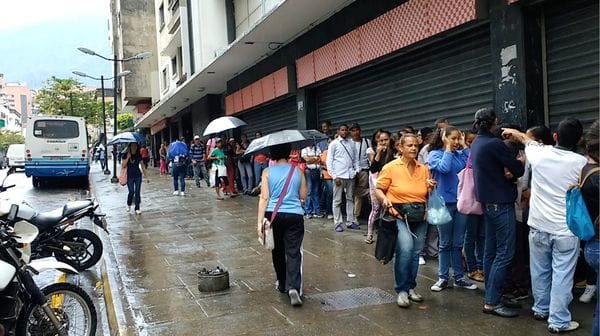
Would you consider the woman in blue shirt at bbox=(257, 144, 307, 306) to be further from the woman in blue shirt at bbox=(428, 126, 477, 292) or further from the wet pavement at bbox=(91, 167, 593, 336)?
the woman in blue shirt at bbox=(428, 126, 477, 292)

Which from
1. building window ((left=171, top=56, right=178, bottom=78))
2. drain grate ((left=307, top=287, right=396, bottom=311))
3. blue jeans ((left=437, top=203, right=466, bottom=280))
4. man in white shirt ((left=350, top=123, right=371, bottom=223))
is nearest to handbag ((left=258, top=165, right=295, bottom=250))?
drain grate ((left=307, top=287, right=396, bottom=311))

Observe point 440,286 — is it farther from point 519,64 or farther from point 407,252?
point 519,64

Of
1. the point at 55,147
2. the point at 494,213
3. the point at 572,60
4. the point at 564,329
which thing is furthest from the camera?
the point at 55,147

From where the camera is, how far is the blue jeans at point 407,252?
5027mm

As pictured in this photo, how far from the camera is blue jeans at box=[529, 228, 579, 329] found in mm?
4250

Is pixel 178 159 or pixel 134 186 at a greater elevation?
pixel 178 159

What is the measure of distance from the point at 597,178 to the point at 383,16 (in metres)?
5.72

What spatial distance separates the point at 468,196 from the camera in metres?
5.23

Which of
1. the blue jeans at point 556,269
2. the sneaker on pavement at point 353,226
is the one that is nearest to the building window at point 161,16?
the sneaker on pavement at point 353,226

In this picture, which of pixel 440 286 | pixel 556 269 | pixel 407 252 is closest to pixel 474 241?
pixel 440 286

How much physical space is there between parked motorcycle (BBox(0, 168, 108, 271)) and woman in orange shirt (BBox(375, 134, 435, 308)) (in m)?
4.26

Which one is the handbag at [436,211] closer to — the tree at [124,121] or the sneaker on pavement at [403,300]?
the sneaker on pavement at [403,300]

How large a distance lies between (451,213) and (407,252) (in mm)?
967

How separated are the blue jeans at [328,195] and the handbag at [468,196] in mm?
4612
